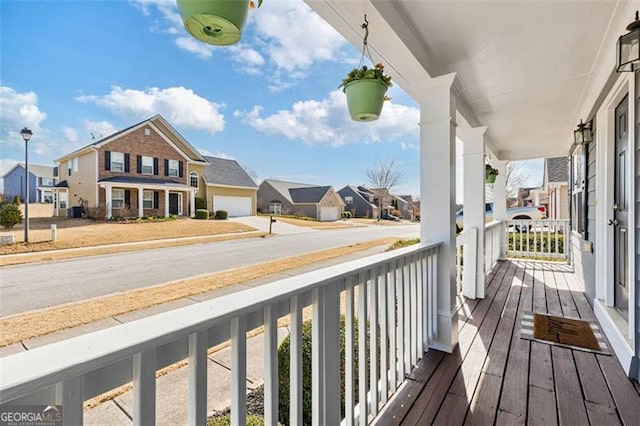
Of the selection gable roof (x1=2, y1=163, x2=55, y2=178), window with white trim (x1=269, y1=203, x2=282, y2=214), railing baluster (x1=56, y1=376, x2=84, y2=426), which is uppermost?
gable roof (x1=2, y1=163, x2=55, y2=178)

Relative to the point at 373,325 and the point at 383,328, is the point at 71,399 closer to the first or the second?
the point at 373,325

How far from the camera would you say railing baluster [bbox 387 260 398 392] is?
159cm

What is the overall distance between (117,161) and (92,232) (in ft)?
1.09

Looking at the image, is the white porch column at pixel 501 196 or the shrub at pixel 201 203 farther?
the white porch column at pixel 501 196

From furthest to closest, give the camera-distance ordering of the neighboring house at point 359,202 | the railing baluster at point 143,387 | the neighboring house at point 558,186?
the neighboring house at point 558,186 < the neighboring house at point 359,202 < the railing baluster at point 143,387

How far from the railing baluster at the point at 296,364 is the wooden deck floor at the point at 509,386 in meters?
0.69

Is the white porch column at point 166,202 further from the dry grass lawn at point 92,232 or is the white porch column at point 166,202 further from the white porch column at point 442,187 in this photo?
the white porch column at point 442,187

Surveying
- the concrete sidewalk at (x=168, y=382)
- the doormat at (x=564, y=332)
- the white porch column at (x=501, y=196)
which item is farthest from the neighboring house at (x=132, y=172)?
the white porch column at (x=501, y=196)

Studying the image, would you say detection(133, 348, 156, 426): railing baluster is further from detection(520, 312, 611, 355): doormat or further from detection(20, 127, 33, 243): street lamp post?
detection(520, 312, 611, 355): doormat

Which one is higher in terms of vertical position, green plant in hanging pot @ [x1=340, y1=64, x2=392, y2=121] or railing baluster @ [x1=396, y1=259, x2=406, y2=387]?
green plant in hanging pot @ [x1=340, y1=64, x2=392, y2=121]

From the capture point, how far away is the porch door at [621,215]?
2.18m

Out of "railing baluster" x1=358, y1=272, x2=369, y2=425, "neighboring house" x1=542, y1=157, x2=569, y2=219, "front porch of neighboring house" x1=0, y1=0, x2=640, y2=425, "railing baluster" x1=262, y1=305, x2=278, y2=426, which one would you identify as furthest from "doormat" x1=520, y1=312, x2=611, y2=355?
"neighboring house" x1=542, y1=157, x2=569, y2=219

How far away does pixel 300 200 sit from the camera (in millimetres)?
4047

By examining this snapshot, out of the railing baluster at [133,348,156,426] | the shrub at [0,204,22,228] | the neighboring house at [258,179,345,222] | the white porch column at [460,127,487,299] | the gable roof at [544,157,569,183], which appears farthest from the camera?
the gable roof at [544,157,569,183]
